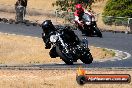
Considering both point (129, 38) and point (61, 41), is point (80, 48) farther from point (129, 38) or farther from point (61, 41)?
point (129, 38)

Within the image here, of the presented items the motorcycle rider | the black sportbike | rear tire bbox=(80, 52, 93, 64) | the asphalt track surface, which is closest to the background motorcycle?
the asphalt track surface

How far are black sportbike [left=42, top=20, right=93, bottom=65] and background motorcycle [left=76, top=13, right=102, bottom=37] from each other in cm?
1116

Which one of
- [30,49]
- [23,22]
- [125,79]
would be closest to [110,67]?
[125,79]

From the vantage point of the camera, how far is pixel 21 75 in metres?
16.8

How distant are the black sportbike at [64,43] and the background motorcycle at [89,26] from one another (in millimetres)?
11161

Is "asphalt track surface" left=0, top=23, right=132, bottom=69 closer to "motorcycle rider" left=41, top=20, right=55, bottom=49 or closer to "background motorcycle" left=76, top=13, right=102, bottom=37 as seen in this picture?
"background motorcycle" left=76, top=13, right=102, bottom=37

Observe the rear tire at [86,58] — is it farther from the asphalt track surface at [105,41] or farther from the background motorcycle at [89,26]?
the background motorcycle at [89,26]

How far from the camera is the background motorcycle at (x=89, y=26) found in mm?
31656

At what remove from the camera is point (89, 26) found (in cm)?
3183

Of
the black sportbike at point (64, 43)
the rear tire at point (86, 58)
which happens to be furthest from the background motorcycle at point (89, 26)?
the black sportbike at point (64, 43)

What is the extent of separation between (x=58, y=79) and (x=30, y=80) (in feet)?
2.95

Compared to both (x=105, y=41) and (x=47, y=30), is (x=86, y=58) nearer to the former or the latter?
(x=47, y=30)

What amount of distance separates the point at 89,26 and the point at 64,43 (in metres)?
11.8

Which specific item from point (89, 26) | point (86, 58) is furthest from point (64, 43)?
point (89, 26)
